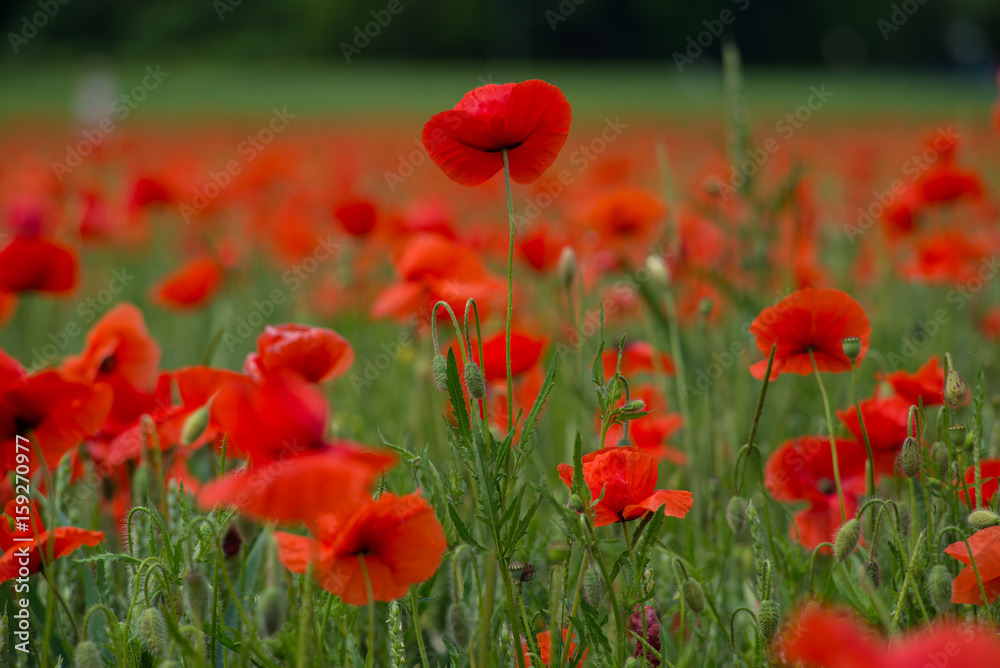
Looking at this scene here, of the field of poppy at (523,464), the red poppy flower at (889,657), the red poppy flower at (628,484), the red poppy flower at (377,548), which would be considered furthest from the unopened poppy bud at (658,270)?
the red poppy flower at (889,657)

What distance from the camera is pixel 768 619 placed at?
0.83m

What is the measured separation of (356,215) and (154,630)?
1494 millimetres

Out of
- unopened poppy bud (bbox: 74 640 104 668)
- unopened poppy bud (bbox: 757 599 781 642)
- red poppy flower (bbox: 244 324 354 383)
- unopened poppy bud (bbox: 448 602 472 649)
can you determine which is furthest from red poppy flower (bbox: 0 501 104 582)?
unopened poppy bud (bbox: 757 599 781 642)

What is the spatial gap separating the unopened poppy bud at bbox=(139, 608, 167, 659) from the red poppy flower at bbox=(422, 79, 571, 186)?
48 cm

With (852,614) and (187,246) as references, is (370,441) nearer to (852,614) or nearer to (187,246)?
(852,614)

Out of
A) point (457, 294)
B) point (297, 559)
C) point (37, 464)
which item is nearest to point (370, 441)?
point (457, 294)

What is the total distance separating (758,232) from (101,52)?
3933 centimetres

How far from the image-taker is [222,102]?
2120cm

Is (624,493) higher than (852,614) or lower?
higher

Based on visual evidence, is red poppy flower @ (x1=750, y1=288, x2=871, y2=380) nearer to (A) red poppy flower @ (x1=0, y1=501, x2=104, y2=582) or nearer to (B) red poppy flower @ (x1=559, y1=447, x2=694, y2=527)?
(B) red poppy flower @ (x1=559, y1=447, x2=694, y2=527)

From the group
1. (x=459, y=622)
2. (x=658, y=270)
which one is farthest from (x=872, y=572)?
(x=658, y=270)

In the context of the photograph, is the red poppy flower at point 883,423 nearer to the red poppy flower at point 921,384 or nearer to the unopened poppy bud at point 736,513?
the red poppy flower at point 921,384

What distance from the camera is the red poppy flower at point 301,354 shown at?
97 cm

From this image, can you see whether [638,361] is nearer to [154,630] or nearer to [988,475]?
[988,475]
